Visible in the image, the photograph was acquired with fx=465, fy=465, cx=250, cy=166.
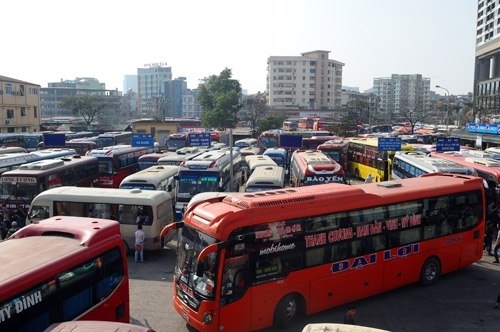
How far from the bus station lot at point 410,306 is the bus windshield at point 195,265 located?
1435 millimetres

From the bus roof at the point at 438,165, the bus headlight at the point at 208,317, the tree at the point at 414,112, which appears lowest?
the bus headlight at the point at 208,317

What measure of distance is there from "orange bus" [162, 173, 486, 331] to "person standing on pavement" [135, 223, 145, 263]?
4487 millimetres

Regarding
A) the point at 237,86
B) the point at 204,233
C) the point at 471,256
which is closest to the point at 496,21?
the point at 237,86

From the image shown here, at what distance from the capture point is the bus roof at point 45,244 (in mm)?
7207

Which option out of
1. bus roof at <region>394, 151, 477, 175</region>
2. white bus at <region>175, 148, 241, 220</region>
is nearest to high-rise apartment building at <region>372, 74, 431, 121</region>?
bus roof at <region>394, 151, 477, 175</region>

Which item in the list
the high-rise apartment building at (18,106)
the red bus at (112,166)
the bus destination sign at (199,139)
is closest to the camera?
the red bus at (112,166)

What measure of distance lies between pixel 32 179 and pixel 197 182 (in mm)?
6970

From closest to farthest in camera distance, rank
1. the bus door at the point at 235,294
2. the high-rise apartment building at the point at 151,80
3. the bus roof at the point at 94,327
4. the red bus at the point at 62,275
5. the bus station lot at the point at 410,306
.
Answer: the bus roof at the point at 94,327 < the red bus at the point at 62,275 < the bus door at the point at 235,294 < the bus station lot at the point at 410,306 < the high-rise apartment building at the point at 151,80

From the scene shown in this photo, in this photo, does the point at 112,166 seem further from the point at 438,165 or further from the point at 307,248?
the point at 307,248

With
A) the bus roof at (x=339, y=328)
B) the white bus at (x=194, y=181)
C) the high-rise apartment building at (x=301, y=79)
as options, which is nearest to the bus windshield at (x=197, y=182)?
the white bus at (x=194, y=181)

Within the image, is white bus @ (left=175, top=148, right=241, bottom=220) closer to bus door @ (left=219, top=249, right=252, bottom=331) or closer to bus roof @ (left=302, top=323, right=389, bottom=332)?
bus door @ (left=219, top=249, right=252, bottom=331)

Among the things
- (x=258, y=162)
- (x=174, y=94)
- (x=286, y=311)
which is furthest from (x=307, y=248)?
(x=174, y=94)

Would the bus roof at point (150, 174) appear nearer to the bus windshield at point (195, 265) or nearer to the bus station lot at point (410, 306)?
the bus station lot at point (410, 306)

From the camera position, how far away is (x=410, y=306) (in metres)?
11.8
